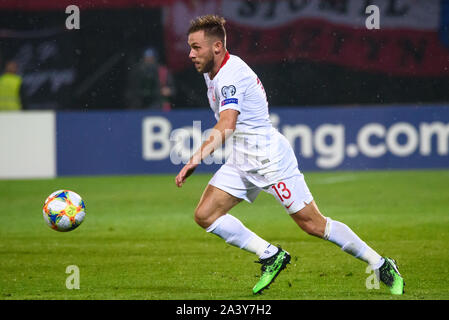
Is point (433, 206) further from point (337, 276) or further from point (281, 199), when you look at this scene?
point (281, 199)

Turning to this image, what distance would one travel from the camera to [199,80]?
1850cm

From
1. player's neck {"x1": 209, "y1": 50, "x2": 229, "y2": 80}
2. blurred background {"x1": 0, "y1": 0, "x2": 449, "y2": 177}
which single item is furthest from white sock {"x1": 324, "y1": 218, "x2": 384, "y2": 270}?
blurred background {"x1": 0, "y1": 0, "x2": 449, "y2": 177}

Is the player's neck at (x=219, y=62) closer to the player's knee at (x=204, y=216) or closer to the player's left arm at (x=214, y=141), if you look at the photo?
the player's left arm at (x=214, y=141)

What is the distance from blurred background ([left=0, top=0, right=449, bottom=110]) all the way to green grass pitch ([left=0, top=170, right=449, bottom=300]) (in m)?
3.80

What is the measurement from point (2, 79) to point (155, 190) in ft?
18.1

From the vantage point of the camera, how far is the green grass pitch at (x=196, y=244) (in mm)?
6387

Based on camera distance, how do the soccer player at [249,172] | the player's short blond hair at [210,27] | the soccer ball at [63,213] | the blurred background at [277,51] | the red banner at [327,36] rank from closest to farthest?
the soccer player at [249,172], the player's short blond hair at [210,27], the soccer ball at [63,213], the blurred background at [277,51], the red banner at [327,36]

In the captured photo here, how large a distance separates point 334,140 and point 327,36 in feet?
13.6

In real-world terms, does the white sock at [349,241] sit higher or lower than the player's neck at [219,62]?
lower

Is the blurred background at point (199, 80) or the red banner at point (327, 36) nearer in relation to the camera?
the blurred background at point (199, 80)

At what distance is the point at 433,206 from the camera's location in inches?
436

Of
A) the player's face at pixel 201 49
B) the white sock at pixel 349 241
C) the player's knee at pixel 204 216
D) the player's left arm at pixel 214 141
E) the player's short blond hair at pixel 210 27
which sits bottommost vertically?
the white sock at pixel 349 241

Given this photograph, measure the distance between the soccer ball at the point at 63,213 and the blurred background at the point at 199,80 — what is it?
24.9ft

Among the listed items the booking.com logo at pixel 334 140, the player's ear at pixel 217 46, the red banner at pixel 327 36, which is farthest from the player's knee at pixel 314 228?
the red banner at pixel 327 36
